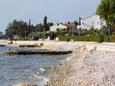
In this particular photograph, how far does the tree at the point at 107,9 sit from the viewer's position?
102 meters

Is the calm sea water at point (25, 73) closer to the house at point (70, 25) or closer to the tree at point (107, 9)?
the tree at point (107, 9)

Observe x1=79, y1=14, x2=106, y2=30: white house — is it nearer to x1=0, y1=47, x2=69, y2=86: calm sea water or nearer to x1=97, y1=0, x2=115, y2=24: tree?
x1=97, y1=0, x2=115, y2=24: tree

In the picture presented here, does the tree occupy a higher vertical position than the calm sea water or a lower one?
higher

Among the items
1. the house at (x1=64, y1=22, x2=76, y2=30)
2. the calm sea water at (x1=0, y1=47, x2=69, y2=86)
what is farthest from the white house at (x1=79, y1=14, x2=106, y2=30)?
the calm sea water at (x1=0, y1=47, x2=69, y2=86)

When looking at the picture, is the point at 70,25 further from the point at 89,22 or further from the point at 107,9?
the point at 107,9

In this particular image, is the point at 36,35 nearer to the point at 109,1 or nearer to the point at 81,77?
the point at 109,1

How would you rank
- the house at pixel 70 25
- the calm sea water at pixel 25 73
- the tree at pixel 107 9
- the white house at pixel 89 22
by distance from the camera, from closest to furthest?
the calm sea water at pixel 25 73 < the tree at pixel 107 9 < the white house at pixel 89 22 < the house at pixel 70 25

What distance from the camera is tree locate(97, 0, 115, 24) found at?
10228 centimetres

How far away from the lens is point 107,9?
10362 cm

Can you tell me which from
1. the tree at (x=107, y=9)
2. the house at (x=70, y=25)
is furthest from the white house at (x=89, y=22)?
the tree at (x=107, y=9)

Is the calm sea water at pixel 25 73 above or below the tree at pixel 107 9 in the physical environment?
below

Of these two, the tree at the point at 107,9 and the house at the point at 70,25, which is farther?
the house at the point at 70,25

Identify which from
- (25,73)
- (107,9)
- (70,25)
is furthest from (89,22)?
(25,73)

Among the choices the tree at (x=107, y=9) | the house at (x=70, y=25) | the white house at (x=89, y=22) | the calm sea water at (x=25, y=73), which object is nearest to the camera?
the calm sea water at (x=25, y=73)
